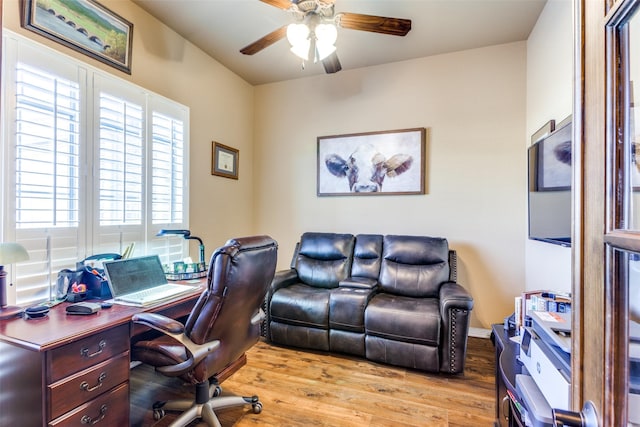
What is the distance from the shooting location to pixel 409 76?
3.25 meters

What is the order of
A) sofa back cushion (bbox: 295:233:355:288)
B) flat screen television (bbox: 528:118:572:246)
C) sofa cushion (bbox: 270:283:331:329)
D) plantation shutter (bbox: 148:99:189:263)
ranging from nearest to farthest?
flat screen television (bbox: 528:118:572:246)
plantation shutter (bbox: 148:99:189:263)
sofa cushion (bbox: 270:283:331:329)
sofa back cushion (bbox: 295:233:355:288)

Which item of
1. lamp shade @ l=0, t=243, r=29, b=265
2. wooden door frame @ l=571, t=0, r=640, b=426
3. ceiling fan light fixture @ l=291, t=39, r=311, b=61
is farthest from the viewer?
ceiling fan light fixture @ l=291, t=39, r=311, b=61

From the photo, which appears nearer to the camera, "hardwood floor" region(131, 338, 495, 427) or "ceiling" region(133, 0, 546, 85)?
"hardwood floor" region(131, 338, 495, 427)

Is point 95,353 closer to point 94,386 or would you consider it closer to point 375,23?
point 94,386

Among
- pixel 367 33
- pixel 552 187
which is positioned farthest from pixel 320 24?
pixel 552 187

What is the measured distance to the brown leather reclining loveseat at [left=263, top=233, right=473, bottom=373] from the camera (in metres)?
2.27

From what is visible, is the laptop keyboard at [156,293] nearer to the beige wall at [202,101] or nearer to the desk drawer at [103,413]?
the desk drawer at [103,413]

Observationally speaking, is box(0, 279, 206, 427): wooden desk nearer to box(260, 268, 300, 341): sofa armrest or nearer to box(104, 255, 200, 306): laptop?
box(104, 255, 200, 306): laptop

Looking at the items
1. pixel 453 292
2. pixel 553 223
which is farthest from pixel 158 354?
pixel 553 223

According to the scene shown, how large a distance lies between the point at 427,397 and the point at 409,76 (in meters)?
2.97

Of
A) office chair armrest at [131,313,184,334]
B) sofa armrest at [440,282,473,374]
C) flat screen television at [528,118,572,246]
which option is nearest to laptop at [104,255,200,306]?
office chair armrest at [131,313,184,334]

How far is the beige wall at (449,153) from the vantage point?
115 inches

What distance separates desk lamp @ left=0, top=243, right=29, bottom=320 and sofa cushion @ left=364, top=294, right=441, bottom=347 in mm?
2147

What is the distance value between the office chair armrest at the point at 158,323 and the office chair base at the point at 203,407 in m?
0.55
